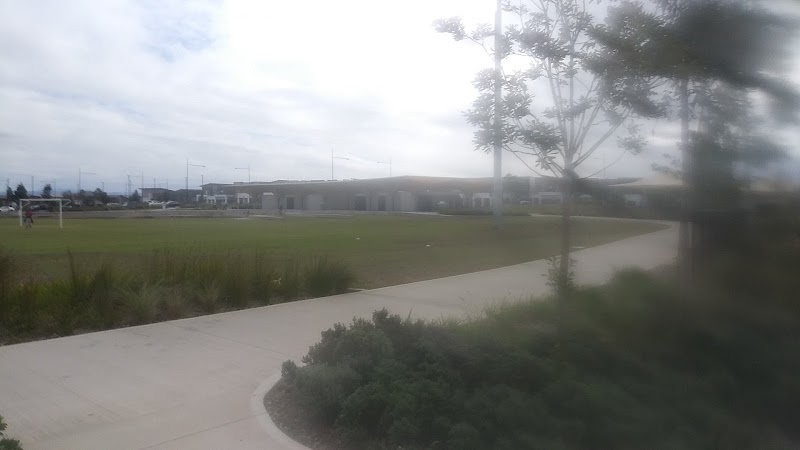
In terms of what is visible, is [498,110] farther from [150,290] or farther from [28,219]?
[28,219]

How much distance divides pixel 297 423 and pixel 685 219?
3.50m

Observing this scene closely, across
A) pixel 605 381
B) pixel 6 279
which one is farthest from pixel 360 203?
pixel 605 381

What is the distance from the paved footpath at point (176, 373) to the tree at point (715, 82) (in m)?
0.53

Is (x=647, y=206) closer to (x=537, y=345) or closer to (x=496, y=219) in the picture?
(x=537, y=345)

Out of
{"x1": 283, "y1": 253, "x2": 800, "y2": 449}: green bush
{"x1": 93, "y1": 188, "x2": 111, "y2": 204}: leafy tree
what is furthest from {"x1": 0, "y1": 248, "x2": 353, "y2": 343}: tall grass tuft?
{"x1": 93, "y1": 188, "x2": 111, "y2": 204}: leafy tree

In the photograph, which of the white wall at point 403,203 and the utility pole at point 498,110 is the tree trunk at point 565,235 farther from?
the white wall at point 403,203

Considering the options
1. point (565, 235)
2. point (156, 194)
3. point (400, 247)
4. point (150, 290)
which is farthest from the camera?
point (156, 194)

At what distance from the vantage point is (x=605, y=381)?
5309 mm

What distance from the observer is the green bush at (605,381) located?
4.80 metres

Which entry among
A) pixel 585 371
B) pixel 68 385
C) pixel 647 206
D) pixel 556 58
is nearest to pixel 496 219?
pixel 556 58

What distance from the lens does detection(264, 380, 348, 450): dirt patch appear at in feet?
17.6

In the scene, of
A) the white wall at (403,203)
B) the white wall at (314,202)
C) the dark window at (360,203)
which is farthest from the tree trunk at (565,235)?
the white wall at (314,202)

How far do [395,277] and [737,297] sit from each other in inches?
407

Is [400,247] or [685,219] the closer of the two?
[685,219]
